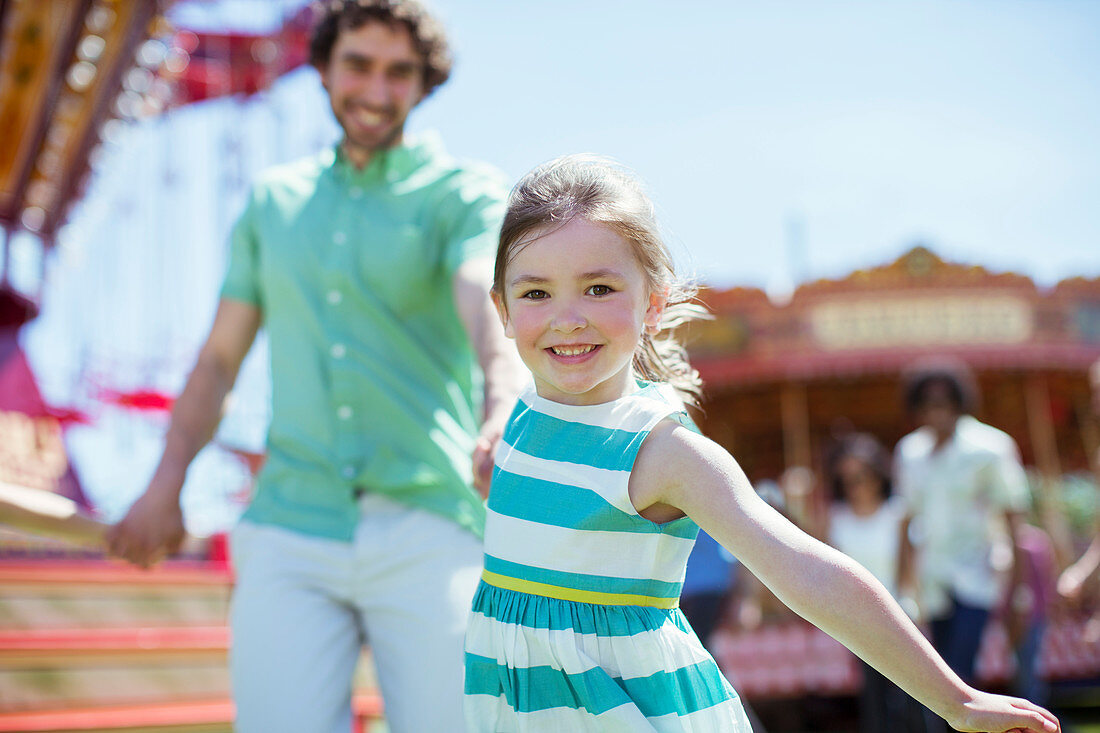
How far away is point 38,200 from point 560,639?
8159 millimetres

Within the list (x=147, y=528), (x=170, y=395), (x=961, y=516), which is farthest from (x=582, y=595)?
(x=170, y=395)

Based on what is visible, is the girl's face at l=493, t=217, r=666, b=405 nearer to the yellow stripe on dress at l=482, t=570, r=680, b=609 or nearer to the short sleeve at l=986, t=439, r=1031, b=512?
the yellow stripe on dress at l=482, t=570, r=680, b=609

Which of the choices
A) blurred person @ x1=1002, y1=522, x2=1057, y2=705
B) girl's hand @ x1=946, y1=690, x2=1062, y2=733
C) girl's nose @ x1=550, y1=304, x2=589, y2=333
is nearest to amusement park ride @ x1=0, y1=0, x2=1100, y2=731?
girl's nose @ x1=550, y1=304, x2=589, y2=333

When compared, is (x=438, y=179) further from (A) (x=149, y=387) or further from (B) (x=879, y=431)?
(B) (x=879, y=431)

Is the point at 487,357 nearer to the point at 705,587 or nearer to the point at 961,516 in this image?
the point at 705,587

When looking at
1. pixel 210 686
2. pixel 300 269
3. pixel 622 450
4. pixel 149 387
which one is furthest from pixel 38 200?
pixel 622 450

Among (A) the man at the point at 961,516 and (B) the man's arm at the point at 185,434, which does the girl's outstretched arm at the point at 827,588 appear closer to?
(B) the man's arm at the point at 185,434

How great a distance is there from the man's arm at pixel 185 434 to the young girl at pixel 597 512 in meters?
0.77

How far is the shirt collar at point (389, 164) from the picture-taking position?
5.79 ft

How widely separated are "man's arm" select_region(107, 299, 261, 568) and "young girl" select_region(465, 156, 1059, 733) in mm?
766

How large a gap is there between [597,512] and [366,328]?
2.32ft

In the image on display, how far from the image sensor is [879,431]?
662 inches

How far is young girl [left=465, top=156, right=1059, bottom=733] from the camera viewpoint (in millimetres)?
1054

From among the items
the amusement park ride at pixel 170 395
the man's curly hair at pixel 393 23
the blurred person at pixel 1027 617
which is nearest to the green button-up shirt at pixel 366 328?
the man's curly hair at pixel 393 23
